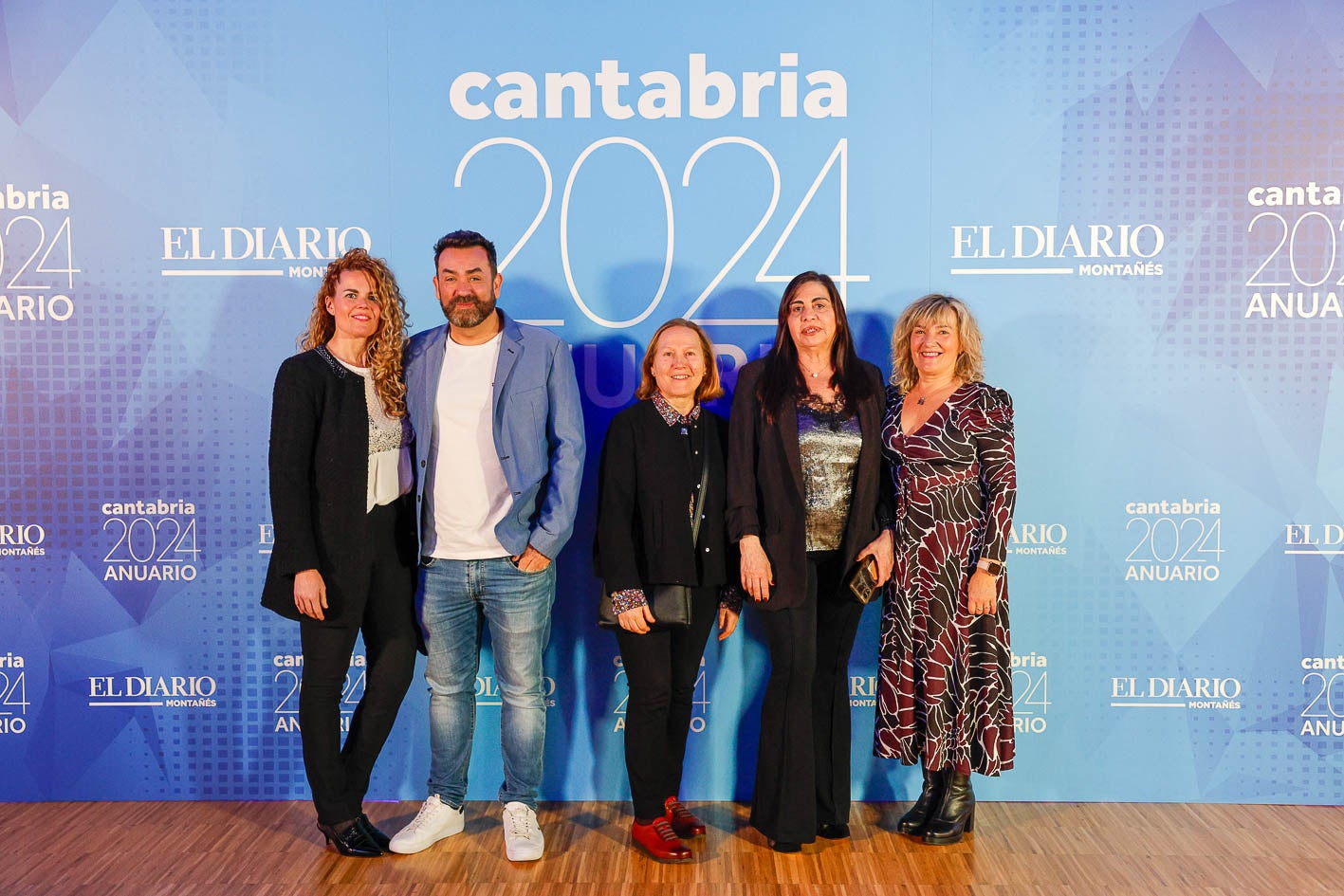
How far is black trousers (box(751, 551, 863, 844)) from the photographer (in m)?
3.04

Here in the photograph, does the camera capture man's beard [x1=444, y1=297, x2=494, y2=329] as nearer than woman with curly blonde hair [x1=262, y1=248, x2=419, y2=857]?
No

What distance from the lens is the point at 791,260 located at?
3555mm

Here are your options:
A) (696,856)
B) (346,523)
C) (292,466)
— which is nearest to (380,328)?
(292,466)

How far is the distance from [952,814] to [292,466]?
2373mm

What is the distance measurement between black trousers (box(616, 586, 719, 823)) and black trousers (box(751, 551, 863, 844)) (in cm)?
22

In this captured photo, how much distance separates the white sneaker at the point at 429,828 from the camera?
3148 mm

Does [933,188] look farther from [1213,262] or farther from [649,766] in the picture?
[649,766]

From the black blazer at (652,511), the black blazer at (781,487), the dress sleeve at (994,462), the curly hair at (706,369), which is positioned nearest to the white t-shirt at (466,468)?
the black blazer at (652,511)

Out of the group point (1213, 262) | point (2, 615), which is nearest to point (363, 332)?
point (2, 615)

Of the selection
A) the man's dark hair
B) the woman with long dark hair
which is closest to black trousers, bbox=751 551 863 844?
the woman with long dark hair

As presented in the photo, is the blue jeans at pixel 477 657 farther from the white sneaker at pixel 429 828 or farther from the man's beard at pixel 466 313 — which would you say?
the man's beard at pixel 466 313

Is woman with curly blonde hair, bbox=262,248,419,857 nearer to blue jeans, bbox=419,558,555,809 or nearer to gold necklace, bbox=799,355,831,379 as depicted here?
blue jeans, bbox=419,558,555,809

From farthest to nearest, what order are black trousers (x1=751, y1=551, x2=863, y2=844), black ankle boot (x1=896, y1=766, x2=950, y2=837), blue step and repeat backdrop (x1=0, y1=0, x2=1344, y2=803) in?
blue step and repeat backdrop (x1=0, y1=0, x2=1344, y2=803)
black ankle boot (x1=896, y1=766, x2=950, y2=837)
black trousers (x1=751, y1=551, x2=863, y2=844)

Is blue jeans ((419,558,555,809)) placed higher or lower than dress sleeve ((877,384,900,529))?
lower
